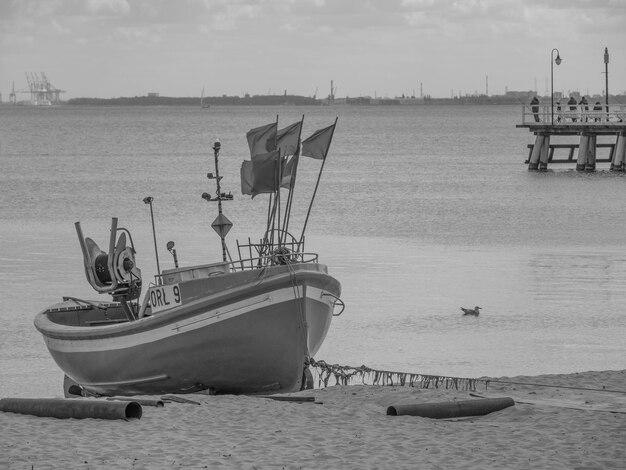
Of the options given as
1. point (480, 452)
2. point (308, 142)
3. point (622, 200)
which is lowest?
point (622, 200)

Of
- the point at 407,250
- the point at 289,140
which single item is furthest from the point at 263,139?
the point at 407,250

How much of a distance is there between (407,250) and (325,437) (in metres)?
25.3

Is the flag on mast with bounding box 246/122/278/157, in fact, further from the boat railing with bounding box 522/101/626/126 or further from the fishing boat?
the boat railing with bounding box 522/101/626/126

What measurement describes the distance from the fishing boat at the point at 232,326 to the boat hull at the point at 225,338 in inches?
0.5

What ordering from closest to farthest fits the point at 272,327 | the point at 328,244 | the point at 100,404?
the point at 100,404
the point at 272,327
the point at 328,244

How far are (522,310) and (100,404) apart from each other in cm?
1418

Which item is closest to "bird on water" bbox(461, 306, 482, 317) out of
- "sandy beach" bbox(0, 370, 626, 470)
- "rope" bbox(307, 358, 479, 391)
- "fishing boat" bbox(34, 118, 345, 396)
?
"rope" bbox(307, 358, 479, 391)

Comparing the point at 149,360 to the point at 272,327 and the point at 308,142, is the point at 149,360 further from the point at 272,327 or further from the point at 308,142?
the point at 308,142

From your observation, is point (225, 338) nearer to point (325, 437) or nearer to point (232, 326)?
point (232, 326)

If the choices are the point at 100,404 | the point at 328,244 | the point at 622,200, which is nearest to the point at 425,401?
the point at 100,404

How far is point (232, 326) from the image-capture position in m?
16.7

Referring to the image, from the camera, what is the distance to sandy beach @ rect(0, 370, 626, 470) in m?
11.7

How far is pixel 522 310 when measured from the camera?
26062 mm

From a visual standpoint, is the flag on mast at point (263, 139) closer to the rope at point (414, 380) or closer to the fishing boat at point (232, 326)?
the fishing boat at point (232, 326)
